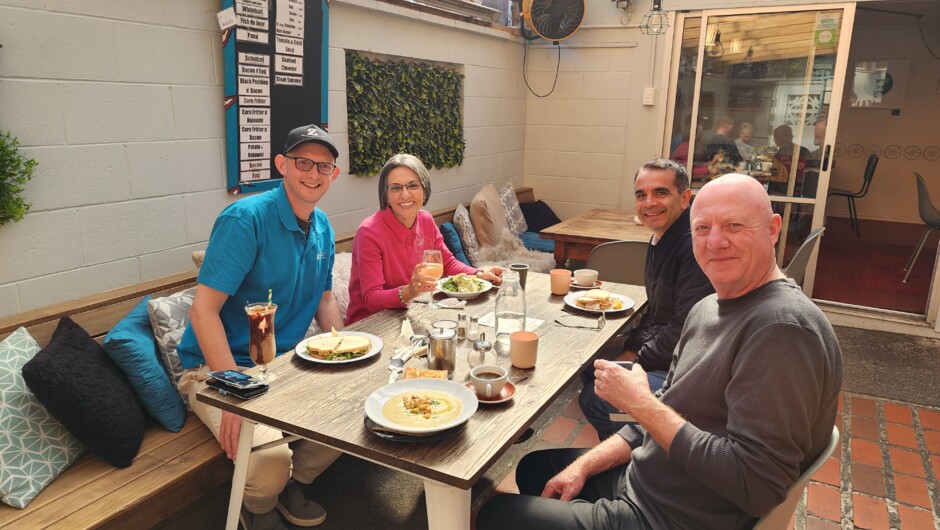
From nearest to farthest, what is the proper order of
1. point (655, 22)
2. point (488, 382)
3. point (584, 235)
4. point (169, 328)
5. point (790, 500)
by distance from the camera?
1. point (790, 500)
2. point (488, 382)
3. point (169, 328)
4. point (584, 235)
5. point (655, 22)

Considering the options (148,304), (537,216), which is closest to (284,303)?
(148,304)

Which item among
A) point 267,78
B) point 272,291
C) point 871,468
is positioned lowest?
point 871,468

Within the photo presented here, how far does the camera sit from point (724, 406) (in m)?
1.27

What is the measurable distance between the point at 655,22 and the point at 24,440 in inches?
200

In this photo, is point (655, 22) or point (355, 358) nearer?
point (355, 358)

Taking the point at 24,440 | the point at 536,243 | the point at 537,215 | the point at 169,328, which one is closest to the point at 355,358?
the point at 169,328

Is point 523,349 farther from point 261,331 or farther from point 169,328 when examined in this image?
point 169,328

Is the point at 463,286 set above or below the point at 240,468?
above

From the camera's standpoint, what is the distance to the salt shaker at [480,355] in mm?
1773

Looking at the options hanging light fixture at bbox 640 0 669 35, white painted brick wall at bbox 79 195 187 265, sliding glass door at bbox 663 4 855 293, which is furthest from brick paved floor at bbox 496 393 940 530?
hanging light fixture at bbox 640 0 669 35

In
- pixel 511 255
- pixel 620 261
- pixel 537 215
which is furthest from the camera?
pixel 537 215

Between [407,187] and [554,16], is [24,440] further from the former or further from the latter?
[554,16]

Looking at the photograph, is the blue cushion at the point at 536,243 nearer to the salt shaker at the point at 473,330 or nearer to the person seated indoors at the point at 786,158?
the person seated indoors at the point at 786,158

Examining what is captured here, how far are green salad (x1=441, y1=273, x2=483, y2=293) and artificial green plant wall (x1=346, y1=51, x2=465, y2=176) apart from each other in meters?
1.41
